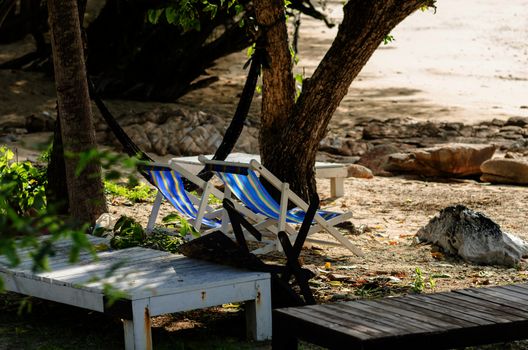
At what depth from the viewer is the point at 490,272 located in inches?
245

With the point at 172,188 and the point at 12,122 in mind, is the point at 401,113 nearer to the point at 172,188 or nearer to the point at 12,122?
the point at 12,122

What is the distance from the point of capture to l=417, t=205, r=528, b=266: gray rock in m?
6.47

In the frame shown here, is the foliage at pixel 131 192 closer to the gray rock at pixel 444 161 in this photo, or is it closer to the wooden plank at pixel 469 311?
the gray rock at pixel 444 161

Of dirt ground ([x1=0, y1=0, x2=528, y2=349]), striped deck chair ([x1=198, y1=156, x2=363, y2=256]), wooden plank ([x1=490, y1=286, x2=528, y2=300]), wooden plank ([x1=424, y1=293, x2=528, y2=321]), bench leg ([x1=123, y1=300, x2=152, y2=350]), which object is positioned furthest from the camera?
striped deck chair ([x1=198, y1=156, x2=363, y2=256])

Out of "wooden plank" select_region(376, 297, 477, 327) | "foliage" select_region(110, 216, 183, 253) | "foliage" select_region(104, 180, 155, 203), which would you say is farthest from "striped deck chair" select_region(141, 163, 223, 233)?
"wooden plank" select_region(376, 297, 477, 327)

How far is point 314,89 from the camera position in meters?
7.24

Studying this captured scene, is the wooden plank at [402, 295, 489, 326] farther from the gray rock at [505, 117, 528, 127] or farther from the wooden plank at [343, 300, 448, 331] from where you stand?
the gray rock at [505, 117, 528, 127]

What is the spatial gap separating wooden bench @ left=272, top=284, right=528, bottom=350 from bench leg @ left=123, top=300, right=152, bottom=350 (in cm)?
65

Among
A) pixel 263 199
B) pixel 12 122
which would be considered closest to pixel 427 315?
pixel 263 199

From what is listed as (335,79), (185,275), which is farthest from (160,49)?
(185,275)

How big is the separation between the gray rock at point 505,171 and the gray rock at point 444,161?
291mm

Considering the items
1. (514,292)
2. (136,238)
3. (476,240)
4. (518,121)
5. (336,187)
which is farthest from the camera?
(518,121)

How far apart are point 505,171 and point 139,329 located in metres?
7.28

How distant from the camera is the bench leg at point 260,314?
4512mm
